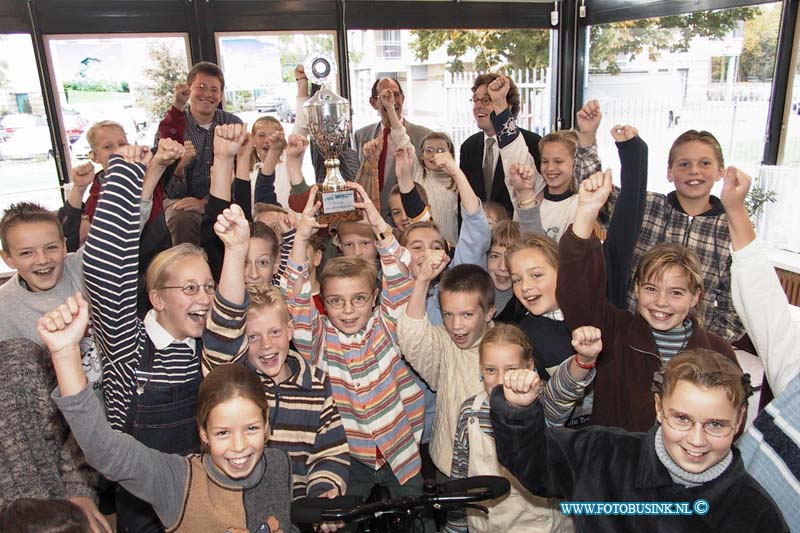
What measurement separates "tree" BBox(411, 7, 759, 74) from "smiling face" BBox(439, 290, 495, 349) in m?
3.82

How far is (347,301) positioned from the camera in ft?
6.65

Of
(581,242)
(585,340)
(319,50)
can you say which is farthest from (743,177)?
(319,50)

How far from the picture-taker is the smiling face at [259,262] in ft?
7.52

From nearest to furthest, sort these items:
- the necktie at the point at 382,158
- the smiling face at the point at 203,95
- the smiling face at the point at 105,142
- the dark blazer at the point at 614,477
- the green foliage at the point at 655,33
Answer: the dark blazer at the point at 614,477 → the smiling face at the point at 105,142 → the smiling face at the point at 203,95 → the necktie at the point at 382,158 → the green foliage at the point at 655,33

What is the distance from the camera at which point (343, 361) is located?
6.69 feet

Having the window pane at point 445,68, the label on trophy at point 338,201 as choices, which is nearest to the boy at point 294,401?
the label on trophy at point 338,201

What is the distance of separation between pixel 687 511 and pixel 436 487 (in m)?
0.54

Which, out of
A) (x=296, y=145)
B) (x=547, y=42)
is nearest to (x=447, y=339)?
(x=296, y=145)

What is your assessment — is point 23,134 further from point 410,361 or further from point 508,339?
point 508,339

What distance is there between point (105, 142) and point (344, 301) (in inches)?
74.4

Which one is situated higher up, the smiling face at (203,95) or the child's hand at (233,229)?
the smiling face at (203,95)

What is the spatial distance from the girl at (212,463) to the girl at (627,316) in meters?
0.92

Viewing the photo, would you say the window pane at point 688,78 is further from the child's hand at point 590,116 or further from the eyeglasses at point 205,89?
the eyeglasses at point 205,89

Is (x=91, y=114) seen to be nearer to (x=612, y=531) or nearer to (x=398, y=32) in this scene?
(x=398, y=32)
